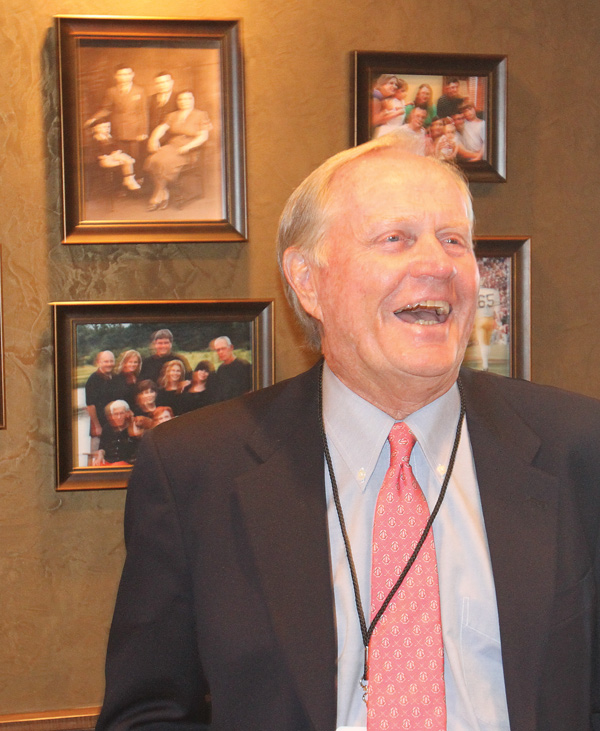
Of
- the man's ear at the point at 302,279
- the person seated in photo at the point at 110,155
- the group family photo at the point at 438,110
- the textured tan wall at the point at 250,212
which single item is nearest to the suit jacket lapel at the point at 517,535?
the man's ear at the point at 302,279

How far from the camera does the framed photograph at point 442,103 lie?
2.28 m

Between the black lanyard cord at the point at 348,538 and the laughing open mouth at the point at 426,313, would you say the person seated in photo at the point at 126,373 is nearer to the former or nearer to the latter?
the black lanyard cord at the point at 348,538

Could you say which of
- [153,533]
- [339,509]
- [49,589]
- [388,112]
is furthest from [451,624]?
[388,112]

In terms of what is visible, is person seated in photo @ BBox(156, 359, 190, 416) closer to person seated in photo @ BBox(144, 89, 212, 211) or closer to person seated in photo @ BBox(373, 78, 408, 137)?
person seated in photo @ BBox(144, 89, 212, 211)

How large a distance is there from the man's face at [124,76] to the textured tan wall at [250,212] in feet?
0.58

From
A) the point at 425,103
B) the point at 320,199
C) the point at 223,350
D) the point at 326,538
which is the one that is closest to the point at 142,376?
the point at 223,350

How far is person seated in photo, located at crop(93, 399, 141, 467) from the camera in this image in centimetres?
225

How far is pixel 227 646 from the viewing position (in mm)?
1401

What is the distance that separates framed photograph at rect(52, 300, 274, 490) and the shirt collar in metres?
0.75

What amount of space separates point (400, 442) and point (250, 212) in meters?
1.03

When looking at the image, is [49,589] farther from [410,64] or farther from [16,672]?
[410,64]

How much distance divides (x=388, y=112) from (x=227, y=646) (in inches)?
60.5

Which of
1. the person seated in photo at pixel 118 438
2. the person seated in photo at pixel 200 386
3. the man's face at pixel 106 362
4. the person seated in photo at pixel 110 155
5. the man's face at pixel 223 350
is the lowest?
the person seated in photo at pixel 118 438

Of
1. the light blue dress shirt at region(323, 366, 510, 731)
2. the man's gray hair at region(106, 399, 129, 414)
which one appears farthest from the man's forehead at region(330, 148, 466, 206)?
the man's gray hair at region(106, 399, 129, 414)
